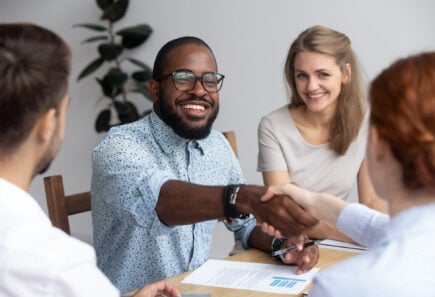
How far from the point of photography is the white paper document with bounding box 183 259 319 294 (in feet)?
5.13

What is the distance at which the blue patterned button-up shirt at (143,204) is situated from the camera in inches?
70.6

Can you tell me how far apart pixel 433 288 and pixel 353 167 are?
5.26 ft

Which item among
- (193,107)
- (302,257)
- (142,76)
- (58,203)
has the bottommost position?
(302,257)

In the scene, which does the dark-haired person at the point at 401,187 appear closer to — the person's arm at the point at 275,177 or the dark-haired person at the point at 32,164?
the dark-haired person at the point at 32,164

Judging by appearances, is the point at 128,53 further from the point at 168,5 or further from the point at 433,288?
the point at 433,288

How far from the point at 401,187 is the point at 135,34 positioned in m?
3.16

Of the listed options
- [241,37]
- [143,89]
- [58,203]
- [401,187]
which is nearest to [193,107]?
[58,203]

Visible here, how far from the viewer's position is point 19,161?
1052 millimetres

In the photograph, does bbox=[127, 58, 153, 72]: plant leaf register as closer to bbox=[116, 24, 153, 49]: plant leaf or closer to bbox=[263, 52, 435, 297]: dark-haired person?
bbox=[116, 24, 153, 49]: plant leaf

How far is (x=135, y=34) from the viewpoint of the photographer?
3.94m

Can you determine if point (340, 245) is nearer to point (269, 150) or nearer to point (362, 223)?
Answer: point (362, 223)

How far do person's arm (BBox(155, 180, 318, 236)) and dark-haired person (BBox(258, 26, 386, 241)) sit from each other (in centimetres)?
75

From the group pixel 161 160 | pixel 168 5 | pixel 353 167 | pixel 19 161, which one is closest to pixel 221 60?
pixel 168 5

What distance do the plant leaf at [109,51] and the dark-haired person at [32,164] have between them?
9.62 feet
